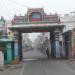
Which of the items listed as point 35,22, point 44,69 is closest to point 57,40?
point 35,22

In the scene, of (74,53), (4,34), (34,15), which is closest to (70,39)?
(74,53)

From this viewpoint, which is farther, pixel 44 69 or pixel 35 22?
pixel 35 22

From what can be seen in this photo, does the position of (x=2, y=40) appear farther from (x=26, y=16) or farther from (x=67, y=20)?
(x=67, y=20)

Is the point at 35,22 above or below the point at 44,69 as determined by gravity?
above

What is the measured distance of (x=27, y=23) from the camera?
58250 millimetres

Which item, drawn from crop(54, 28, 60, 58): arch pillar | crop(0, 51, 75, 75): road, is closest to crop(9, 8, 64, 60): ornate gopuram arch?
crop(54, 28, 60, 58): arch pillar

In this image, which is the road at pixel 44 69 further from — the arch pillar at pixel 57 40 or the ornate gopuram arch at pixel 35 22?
the arch pillar at pixel 57 40

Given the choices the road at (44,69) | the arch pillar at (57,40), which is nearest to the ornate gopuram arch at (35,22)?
the arch pillar at (57,40)

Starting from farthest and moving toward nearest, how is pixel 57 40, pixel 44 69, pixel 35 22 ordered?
pixel 57 40
pixel 35 22
pixel 44 69

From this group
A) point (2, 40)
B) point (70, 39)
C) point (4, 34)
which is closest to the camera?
point (2, 40)

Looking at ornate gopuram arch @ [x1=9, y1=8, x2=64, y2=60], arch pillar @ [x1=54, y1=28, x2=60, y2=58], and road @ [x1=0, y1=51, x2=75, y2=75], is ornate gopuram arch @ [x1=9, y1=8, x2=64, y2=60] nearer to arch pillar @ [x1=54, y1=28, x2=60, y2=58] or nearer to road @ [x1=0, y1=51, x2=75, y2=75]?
arch pillar @ [x1=54, y1=28, x2=60, y2=58]

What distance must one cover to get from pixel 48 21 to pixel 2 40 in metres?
12.2

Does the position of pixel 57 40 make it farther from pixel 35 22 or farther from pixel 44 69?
pixel 44 69

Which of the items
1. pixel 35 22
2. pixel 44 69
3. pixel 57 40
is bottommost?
pixel 44 69
